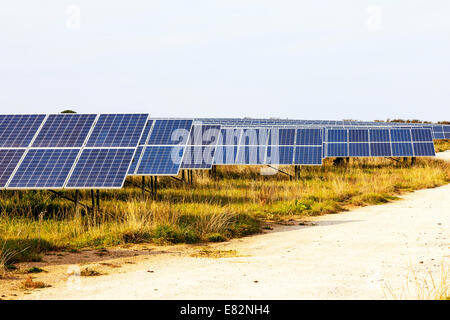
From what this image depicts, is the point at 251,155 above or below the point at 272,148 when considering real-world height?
below

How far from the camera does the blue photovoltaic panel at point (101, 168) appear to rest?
47.0 feet

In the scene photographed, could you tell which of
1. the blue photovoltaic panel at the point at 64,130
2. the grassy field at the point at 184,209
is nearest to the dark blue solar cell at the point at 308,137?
the grassy field at the point at 184,209

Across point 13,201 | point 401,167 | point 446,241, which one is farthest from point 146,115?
point 401,167

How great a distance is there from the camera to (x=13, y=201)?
17.2m

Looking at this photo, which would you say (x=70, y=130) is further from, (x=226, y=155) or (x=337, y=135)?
(x=337, y=135)

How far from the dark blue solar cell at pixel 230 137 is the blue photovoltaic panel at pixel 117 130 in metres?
11.0

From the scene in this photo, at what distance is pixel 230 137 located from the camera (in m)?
29.5

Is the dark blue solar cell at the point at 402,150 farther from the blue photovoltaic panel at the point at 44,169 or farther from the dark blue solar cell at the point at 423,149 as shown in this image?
the blue photovoltaic panel at the point at 44,169

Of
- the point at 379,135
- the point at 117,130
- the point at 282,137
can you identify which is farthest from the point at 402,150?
the point at 117,130

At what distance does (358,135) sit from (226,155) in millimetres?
10750

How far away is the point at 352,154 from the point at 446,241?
20.2m

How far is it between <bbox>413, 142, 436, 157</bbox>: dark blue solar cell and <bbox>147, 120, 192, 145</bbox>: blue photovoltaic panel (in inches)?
651

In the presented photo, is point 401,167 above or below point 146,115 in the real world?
below
